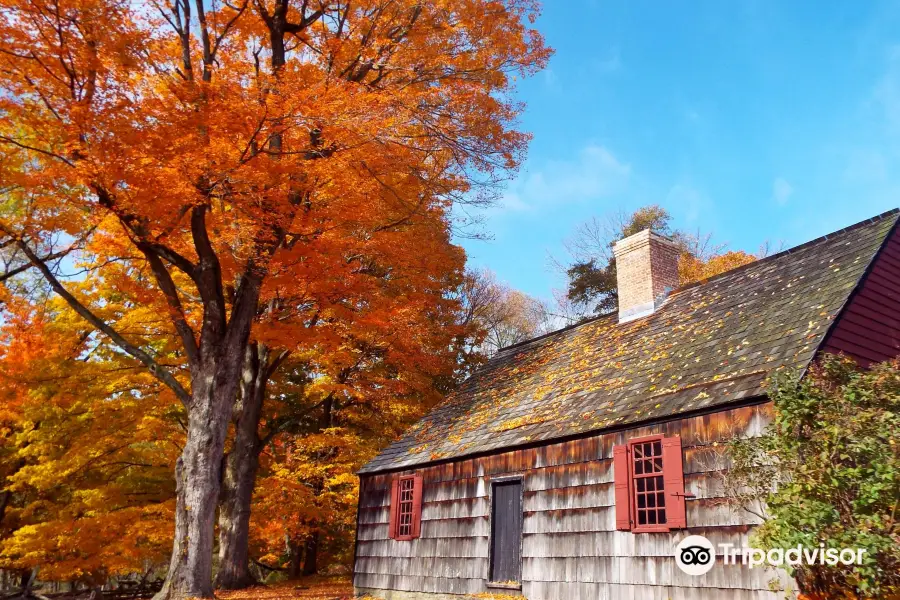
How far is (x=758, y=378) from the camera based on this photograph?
918 cm

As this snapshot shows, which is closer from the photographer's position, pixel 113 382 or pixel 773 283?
pixel 773 283

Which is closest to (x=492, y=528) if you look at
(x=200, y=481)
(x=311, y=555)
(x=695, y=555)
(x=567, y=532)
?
(x=567, y=532)

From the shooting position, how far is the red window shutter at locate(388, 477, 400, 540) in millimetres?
15297

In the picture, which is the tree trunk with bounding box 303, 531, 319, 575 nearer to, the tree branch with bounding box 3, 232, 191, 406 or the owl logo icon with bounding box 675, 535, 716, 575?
the tree branch with bounding box 3, 232, 191, 406

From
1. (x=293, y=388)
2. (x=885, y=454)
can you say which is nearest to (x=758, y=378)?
(x=885, y=454)

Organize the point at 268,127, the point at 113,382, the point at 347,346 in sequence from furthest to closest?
the point at 347,346 < the point at 113,382 < the point at 268,127

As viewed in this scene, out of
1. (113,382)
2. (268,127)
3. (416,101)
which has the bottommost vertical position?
(113,382)

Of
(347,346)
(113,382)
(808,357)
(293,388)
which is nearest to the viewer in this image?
(808,357)

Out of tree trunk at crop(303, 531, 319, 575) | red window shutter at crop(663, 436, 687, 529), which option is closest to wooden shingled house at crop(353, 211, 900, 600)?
red window shutter at crop(663, 436, 687, 529)

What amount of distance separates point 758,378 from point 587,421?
315cm

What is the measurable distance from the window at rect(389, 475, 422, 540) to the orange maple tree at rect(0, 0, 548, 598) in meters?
4.35

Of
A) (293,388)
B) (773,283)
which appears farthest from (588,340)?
(293,388)

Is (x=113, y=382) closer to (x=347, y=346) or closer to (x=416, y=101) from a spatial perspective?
(x=347, y=346)

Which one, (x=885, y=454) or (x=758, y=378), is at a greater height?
(x=758, y=378)
